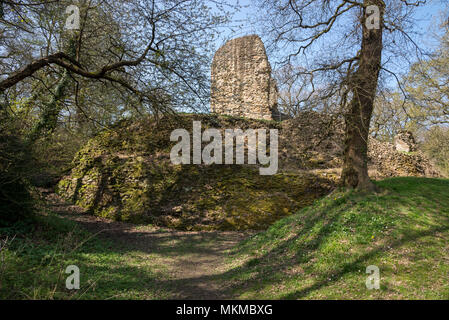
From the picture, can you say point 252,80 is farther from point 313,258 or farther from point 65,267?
point 65,267

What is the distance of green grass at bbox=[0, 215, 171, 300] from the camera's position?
3596mm

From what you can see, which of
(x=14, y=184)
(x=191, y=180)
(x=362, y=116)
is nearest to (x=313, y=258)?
(x=362, y=116)

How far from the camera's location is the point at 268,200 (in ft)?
35.0

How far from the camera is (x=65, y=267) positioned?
464 centimetres

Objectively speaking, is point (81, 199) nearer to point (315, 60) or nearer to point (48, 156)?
point (48, 156)

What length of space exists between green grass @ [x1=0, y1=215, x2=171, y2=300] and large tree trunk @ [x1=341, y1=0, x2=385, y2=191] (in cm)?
519

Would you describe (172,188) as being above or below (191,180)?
below

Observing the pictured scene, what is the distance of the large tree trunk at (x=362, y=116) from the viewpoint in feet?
21.1

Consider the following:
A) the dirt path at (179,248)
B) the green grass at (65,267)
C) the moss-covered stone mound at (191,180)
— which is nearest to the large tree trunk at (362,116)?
the moss-covered stone mound at (191,180)

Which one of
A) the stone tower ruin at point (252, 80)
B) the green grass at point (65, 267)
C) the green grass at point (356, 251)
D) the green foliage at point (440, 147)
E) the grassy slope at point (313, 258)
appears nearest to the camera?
the green grass at point (65, 267)

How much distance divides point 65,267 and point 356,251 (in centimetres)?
517

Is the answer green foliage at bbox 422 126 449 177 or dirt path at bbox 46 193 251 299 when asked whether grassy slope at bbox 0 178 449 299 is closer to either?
dirt path at bbox 46 193 251 299

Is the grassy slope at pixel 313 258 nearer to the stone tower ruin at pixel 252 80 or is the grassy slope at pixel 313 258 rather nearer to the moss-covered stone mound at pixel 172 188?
the moss-covered stone mound at pixel 172 188

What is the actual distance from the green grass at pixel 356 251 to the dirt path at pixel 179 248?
0.52 metres
